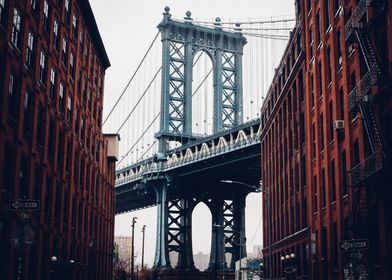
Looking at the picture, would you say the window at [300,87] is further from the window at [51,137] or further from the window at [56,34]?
the window at [51,137]

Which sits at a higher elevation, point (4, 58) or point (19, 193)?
point (4, 58)

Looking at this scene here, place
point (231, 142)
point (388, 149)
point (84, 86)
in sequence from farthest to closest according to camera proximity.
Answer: point (231, 142) → point (84, 86) → point (388, 149)

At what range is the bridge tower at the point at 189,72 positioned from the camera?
4481 inches

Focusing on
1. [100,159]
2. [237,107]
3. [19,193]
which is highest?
[237,107]

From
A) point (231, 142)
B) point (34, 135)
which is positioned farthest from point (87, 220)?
point (231, 142)

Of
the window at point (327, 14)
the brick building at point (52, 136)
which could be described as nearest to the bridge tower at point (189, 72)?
the brick building at point (52, 136)

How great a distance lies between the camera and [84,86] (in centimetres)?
6019

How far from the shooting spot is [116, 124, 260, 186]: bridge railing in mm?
92369

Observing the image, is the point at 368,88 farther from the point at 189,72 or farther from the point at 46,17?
the point at 189,72

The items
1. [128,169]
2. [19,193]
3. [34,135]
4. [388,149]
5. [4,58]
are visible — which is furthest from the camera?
[128,169]

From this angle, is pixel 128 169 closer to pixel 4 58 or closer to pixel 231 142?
A: pixel 231 142

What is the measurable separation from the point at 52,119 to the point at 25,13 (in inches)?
402

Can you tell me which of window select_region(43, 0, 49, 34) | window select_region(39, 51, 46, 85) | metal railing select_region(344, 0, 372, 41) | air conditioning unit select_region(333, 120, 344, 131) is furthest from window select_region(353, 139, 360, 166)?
window select_region(43, 0, 49, 34)

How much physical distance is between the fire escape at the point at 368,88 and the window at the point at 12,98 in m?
17.4
